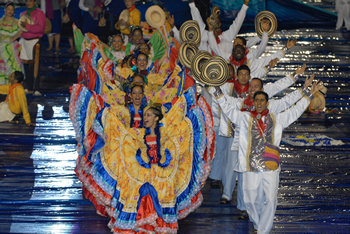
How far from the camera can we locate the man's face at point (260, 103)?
5277mm

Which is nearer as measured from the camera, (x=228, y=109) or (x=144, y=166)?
(x=144, y=166)

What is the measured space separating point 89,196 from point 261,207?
76.1 inches

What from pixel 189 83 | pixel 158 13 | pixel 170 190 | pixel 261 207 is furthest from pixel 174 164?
pixel 158 13

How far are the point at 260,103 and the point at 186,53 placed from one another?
60.7 inches

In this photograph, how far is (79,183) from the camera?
6.62 meters

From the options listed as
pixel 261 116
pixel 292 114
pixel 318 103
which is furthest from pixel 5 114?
pixel 318 103

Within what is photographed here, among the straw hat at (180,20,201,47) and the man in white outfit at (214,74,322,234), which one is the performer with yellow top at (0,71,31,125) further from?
the man in white outfit at (214,74,322,234)

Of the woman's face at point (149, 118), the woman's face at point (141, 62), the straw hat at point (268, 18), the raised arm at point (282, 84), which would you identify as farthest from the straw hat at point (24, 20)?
the raised arm at point (282, 84)

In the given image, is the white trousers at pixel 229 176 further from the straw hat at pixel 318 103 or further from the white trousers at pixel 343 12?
the white trousers at pixel 343 12

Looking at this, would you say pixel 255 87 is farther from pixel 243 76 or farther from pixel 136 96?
pixel 136 96

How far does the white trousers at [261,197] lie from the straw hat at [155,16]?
12.8ft

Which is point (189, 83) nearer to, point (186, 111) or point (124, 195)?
point (186, 111)

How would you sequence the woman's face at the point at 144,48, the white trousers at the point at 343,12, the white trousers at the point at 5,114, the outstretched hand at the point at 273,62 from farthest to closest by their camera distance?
the white trousers at the point at 343,12, the white trousers at the point at 5,114, the woman's face at the point at 144,48, the outstretched hand at the point at 273,62

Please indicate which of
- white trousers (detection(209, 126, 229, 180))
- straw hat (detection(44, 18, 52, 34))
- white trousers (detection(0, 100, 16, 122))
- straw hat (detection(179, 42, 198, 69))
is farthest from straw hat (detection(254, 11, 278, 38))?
straw hat (detection(44, 18, 52, 34))
